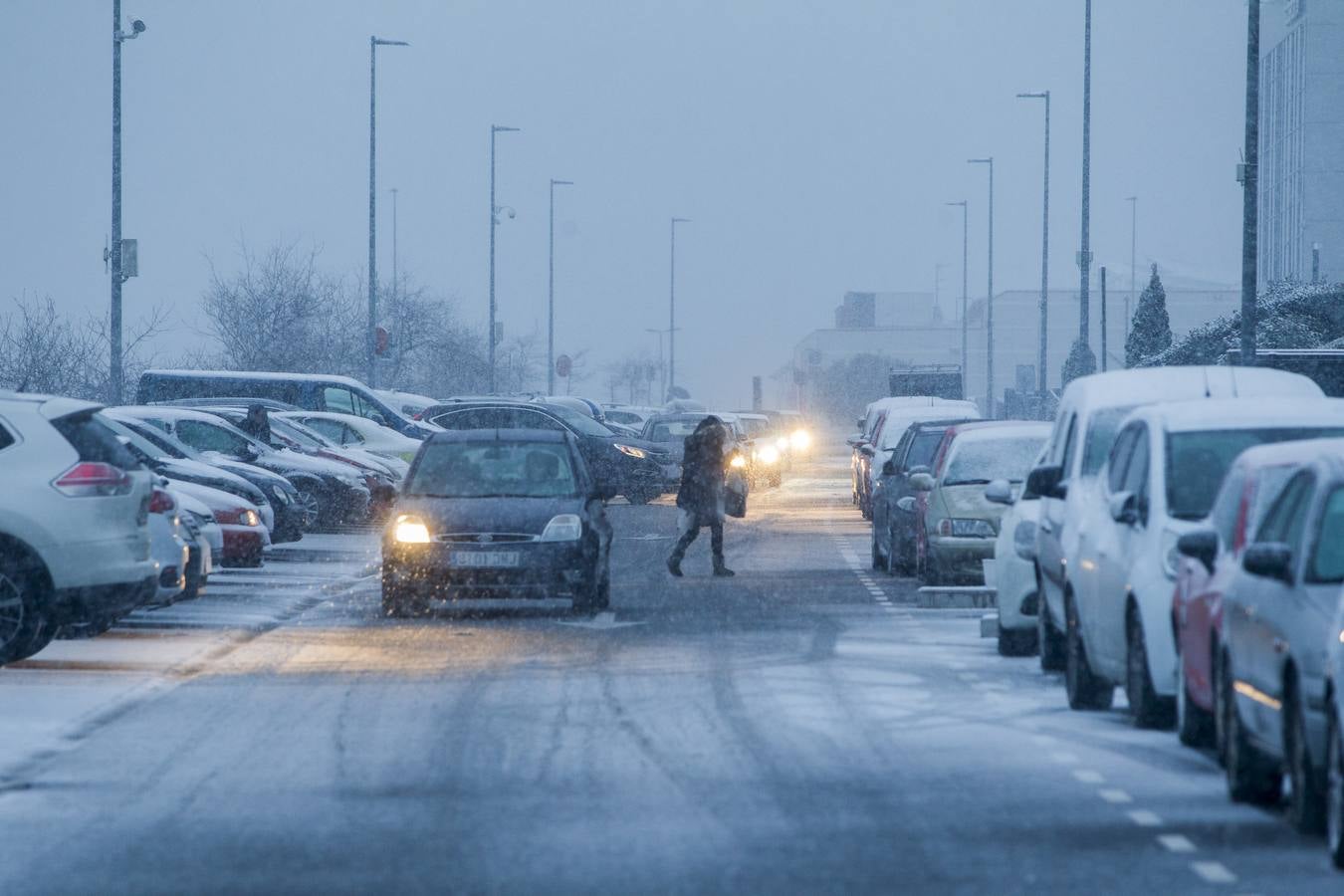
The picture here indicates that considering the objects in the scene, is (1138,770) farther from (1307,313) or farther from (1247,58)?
(1307,313)

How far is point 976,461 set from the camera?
70.4 feet

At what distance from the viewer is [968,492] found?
20.9 metres

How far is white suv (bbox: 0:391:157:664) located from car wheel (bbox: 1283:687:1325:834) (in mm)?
8089

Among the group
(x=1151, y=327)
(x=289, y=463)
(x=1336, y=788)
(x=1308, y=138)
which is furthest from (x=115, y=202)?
(x=1308, y=138)

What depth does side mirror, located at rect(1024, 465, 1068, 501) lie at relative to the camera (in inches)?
538

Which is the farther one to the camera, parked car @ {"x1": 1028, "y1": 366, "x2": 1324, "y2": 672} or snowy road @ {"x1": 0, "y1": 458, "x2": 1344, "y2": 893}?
parked car @ {"x1": 1028, "y1": 366, "x2": 1324, "y2": 672}

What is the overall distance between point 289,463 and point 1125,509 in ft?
64.4

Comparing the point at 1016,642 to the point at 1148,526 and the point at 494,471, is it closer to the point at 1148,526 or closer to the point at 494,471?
the point at 1148,526

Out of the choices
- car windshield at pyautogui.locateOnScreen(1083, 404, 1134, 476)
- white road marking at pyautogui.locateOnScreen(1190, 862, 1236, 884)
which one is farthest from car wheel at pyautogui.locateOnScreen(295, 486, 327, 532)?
white road marking at pyautogui.locateOnScreen(1190, 862, 1236, 884)

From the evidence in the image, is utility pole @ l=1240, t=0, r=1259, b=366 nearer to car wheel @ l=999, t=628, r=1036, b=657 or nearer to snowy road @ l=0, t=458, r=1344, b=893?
snowy road @ l=0, t=458, r=1344, b=893

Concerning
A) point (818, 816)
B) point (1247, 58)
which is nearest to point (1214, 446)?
point (818, 816)

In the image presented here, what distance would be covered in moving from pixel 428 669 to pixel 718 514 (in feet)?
29.9

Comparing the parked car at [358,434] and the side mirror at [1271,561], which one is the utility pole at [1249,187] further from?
the side mirror at [1271,561]

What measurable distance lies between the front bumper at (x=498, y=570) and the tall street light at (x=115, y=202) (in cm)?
1855
